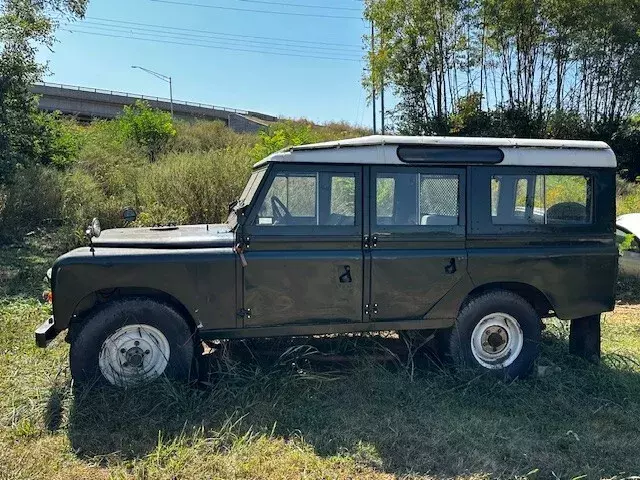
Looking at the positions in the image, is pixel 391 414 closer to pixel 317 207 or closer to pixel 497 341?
pixel 497 341

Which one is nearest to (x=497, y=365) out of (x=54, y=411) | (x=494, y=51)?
(x=54, y=411)

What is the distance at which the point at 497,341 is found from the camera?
4.72m

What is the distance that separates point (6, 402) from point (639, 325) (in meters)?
6.92

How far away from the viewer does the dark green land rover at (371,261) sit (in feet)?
13.3

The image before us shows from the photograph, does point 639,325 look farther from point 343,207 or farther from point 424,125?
point 424,125

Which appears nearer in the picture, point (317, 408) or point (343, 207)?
point (317, 408)

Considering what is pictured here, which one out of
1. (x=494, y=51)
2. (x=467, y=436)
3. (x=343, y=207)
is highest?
(x=494, y=51)

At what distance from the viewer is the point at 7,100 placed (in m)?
A: 10.8

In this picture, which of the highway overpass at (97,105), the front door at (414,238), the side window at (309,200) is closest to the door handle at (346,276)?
the front door at (414,238)

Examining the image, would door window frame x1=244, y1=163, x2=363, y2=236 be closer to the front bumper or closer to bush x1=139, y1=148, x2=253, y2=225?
the front bumper

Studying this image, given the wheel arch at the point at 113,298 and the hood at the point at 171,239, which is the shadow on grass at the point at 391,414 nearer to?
the wheel arch at the point at 113,298

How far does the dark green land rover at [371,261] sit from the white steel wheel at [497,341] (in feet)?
0.04

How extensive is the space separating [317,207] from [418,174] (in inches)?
35.3

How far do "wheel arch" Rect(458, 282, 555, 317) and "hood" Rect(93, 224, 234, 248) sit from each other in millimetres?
2131
